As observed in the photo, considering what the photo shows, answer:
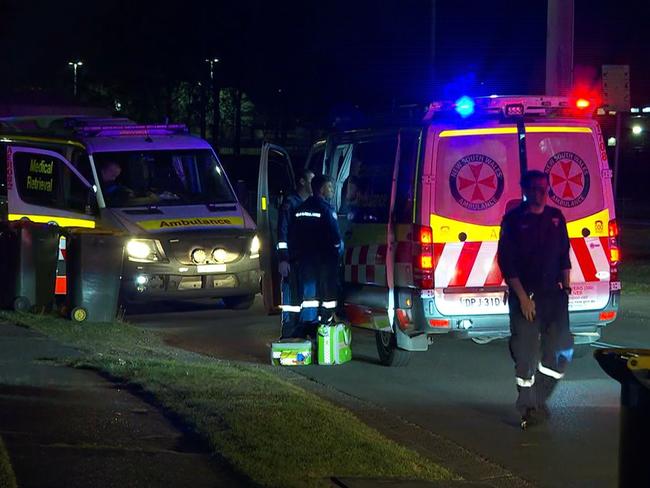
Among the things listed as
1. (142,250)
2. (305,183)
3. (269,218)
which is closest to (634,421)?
(305,183)

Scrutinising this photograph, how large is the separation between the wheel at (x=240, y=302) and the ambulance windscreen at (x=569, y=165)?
19.8 ft

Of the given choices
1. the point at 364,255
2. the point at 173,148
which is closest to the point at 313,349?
the point at 364,255

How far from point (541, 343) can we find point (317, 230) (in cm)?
319

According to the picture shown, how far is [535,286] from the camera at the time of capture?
26.3ft

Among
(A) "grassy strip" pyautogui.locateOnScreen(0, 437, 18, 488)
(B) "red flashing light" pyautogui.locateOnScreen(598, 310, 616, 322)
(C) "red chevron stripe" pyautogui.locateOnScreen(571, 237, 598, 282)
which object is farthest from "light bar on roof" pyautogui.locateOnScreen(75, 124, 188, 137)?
(A) "grassy strip" pyautogui.locateOnScreen(0, 437, 18, 488)

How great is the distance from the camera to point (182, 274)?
45.8ft

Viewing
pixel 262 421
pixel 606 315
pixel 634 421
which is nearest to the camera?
pixel 634 421

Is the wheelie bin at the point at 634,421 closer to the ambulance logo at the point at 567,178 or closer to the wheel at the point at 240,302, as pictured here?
the ambulance logo at the point at 567,178

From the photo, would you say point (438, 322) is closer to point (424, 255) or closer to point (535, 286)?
point (424, 255)

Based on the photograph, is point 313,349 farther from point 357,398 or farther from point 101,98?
point 101,98

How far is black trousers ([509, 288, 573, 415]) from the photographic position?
8055 mm

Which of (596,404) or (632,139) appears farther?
(632,139)

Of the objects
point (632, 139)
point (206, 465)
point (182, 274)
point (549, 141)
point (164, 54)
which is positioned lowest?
point (206, 465)

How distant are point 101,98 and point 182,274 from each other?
140 ft
